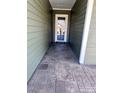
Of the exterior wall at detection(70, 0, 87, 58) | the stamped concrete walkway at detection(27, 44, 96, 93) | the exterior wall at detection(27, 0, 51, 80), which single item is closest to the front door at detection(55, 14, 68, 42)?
the exterior wall at detection(70, 0, 87, 58)

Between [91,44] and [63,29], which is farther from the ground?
[63,29]

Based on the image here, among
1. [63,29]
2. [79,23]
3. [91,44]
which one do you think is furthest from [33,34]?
[63,29]

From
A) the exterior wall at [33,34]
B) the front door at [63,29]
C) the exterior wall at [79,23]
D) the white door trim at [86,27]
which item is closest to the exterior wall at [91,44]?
the white door trim at [86,27]

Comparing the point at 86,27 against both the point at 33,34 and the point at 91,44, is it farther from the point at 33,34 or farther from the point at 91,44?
the point at 33,34

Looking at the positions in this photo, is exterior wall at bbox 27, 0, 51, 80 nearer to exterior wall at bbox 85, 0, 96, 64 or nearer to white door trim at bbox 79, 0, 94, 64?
white door trim at bbox 79, 0, 94, 64

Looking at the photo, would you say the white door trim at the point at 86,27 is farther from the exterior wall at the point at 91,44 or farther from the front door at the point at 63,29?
the front door at the point at 63,29

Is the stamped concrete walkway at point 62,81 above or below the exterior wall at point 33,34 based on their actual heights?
below

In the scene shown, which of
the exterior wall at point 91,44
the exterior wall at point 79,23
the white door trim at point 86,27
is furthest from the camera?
the exterior wall at point 79,23

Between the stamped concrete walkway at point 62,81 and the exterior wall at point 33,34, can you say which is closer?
the stamped concrete walkway at point 62,81
